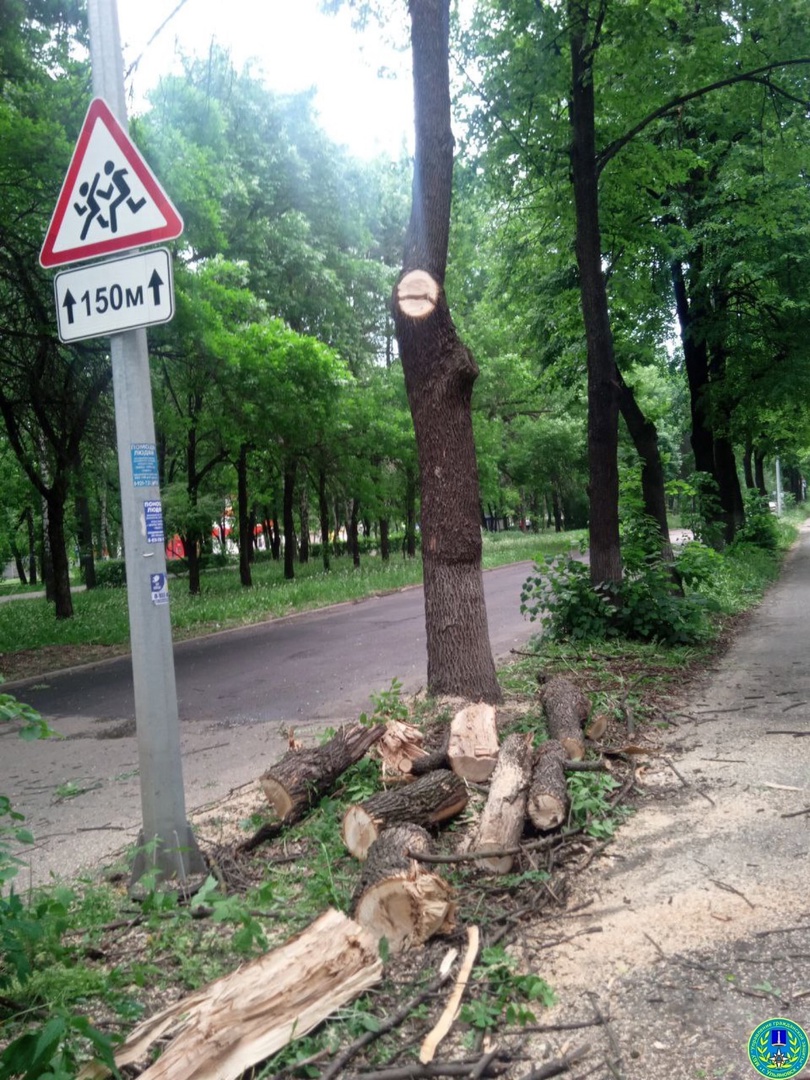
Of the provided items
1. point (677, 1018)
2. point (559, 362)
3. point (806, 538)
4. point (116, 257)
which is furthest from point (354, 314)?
point (677, 1018)

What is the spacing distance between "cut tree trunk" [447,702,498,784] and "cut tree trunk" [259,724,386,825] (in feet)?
1.61

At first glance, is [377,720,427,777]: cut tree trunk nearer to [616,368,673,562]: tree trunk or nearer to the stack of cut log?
the stack of cut log

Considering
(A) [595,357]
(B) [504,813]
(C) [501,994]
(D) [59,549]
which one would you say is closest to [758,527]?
(A) [595,357]

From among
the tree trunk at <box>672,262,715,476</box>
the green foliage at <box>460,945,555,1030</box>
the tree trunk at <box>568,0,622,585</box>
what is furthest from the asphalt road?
the tree trunk at <box>672,262,715,476</box>

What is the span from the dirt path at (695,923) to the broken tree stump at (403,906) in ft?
1.28

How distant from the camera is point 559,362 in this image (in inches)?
726

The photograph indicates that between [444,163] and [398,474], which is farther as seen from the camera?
[398,474]

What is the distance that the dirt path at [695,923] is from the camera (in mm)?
2785

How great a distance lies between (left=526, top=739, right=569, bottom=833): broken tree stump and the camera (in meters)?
4.34

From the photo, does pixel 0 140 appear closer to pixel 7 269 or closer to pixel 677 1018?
pixel 7 269

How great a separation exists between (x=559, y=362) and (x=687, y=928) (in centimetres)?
1604

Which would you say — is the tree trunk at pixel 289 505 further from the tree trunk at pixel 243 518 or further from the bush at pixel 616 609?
the bush at pixel 616 609

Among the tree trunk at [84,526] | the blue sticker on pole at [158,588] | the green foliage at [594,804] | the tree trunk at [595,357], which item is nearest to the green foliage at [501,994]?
the green foliage at [594,804]

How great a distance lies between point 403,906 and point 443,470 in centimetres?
396
